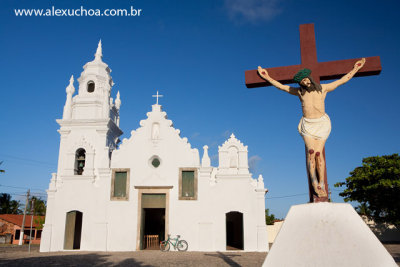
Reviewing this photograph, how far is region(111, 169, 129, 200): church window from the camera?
19047 millimetres

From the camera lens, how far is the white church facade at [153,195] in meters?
18.3

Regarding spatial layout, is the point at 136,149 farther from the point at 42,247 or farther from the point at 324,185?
the point at 324,185

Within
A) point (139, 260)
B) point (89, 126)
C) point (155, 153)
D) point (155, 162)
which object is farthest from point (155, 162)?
point (139, 260)

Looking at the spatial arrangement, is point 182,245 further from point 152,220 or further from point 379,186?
point 379,186

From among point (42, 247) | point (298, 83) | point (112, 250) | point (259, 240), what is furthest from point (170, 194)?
point (298, 83)

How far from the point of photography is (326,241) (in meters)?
3.81

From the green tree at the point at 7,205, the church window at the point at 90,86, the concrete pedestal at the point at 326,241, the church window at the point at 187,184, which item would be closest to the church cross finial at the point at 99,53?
the church window at the point at 90,86

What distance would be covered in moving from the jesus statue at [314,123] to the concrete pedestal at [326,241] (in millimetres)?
413

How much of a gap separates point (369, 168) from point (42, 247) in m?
23.9

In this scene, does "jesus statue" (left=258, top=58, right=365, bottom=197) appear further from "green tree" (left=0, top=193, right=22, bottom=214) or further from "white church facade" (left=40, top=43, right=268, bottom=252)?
"green tree" (left=0, top=193, right=22, bottom=214)

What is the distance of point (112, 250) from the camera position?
59.8 ft

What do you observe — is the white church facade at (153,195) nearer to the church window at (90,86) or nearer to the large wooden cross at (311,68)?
the church window at (90,86)

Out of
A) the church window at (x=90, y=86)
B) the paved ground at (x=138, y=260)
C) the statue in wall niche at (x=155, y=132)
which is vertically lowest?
the paved ground at (x=138, y=260)

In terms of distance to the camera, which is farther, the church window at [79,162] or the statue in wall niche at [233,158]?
the church window at [79,162]
